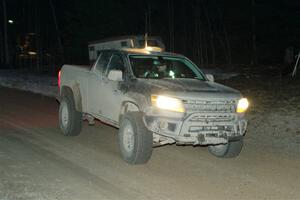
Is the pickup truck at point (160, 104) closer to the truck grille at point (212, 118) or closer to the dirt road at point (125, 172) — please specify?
the truck grille at point (212, 118)

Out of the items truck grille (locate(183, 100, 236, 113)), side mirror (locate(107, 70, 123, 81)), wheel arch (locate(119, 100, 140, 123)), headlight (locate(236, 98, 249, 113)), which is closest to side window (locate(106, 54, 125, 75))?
side mirror (locate(107, 70, 123, 81))

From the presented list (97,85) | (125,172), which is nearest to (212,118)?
(125,172)

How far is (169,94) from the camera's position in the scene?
7688 millimetres

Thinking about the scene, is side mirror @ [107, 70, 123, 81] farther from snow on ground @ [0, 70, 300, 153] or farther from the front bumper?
snow on ground @ [0, 70, 300, 153]

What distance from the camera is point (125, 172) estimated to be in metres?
7.60

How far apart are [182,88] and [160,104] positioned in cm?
48

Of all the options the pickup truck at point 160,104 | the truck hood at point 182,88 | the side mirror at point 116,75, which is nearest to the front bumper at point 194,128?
the pickup truck at point 160,104

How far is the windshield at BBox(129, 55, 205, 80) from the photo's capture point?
8.92 m

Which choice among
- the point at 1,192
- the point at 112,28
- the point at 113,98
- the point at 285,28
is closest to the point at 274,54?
the point at 285,28

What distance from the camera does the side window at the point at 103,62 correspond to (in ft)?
31.8

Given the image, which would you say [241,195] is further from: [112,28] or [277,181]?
[112,28]

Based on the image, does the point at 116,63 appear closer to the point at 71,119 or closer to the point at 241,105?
Result: the point at 71,119

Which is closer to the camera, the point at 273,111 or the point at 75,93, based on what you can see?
the point at 75,93

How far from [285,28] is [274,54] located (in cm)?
526
